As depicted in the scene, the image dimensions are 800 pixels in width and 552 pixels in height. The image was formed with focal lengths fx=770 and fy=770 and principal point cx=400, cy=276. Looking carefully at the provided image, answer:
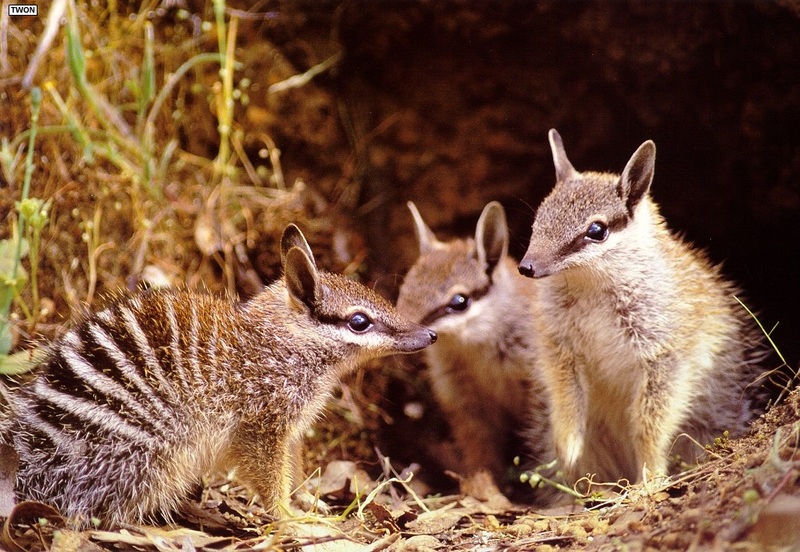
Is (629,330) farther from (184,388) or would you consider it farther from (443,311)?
(184,388)

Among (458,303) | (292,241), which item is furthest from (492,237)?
(292,241)

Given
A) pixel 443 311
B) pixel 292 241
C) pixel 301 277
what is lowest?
pixel 443 311

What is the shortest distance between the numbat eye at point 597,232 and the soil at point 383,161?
735 mm

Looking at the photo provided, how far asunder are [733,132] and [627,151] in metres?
0.97

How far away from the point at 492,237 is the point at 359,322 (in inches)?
61.8

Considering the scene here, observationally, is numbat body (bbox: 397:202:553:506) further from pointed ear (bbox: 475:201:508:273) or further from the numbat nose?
the numbat nose

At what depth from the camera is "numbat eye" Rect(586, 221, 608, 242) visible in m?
4.18

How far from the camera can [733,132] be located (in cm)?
531

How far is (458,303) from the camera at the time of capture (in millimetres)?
5090

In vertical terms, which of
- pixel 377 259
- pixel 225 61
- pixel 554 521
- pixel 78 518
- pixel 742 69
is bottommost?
pixel 554 521

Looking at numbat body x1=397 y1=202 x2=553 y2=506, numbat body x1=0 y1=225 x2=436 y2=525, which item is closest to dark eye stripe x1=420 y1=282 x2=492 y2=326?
numbat body x1=397 y1=202 x2=553 y2=506

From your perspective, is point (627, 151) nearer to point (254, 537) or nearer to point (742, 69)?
point (742, 69)

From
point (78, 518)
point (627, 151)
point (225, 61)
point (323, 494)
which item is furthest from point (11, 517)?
point (627, 151)

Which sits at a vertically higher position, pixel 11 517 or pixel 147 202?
pixel 147 202
